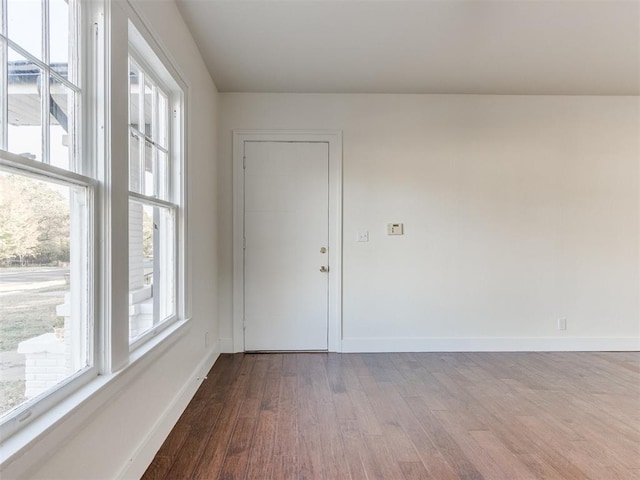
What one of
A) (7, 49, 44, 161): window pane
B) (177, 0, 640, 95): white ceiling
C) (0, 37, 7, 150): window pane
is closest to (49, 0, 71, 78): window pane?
(7, 49, 44, 161): window pane

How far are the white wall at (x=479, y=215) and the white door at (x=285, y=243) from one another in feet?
0.71

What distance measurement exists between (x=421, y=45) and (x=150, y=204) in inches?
88.4

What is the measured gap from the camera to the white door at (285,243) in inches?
A: 135

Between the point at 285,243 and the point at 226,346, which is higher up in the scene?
the point at 285,243

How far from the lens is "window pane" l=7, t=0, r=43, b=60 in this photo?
99cm

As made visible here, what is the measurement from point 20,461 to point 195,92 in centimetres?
241

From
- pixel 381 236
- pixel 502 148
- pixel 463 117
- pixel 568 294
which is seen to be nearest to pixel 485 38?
pixel 463 117

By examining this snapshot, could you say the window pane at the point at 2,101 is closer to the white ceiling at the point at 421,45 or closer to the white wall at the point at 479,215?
the white ceiling at the point at 421,45

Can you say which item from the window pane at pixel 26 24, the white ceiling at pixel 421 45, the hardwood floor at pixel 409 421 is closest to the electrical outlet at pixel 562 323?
the hardwood floor at pixel 409 421

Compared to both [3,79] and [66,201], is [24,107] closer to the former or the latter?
[3,79]

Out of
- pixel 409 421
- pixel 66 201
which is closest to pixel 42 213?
pixel 66 201

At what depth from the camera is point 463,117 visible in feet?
11.5

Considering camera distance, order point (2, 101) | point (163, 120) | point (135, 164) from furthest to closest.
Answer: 1. point (163, 120)
2. point (135, 164)
3. point (2, 101)

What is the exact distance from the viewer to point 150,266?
A: 1956mm
